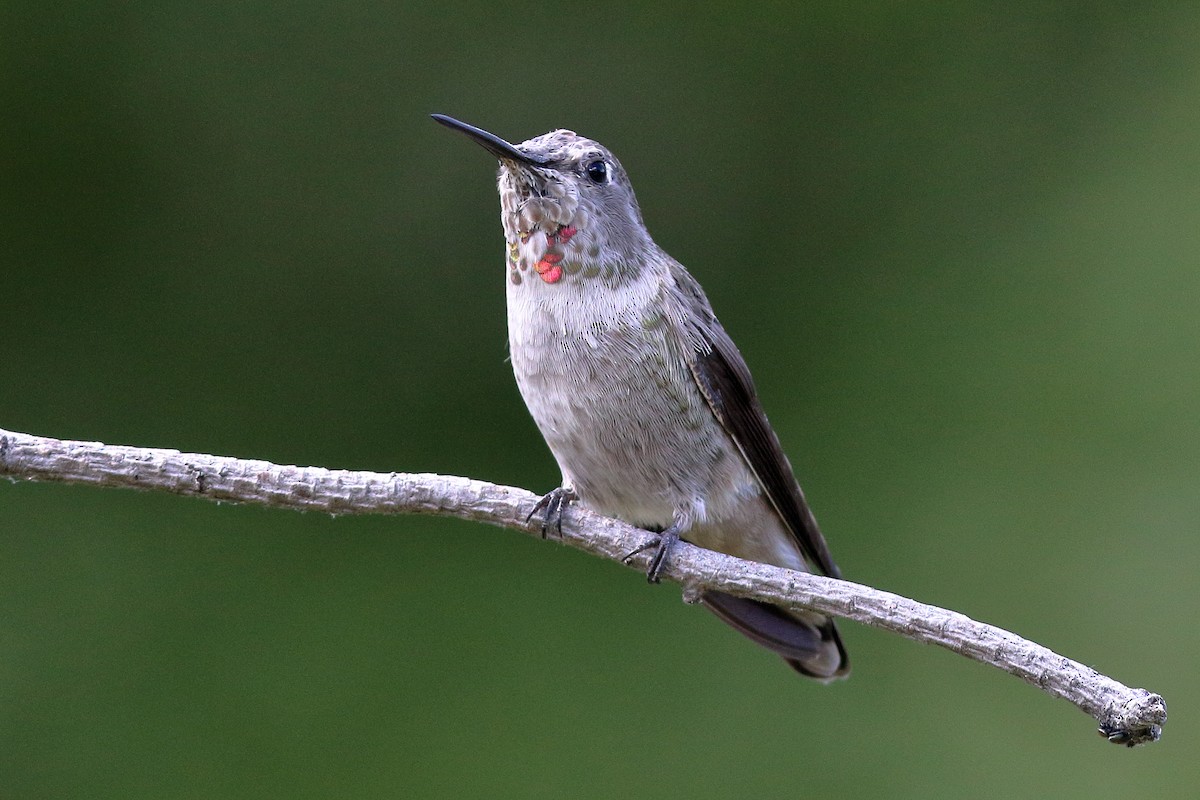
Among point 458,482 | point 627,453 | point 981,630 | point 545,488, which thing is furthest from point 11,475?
point 545,488

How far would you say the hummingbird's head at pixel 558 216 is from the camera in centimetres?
186

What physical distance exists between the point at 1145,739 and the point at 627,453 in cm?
88

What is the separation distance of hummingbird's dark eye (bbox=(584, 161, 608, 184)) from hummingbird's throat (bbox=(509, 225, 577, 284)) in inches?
→ 5.7

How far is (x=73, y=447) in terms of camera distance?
144cm

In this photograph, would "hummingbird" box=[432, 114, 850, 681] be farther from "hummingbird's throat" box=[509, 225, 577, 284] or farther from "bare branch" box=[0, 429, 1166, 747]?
"bare branch" box=[0, 429, 1166, 747]

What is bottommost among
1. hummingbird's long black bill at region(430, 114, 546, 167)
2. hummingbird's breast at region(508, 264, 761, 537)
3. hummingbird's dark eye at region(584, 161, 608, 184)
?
hummingbird's breast at region(508, 264, 761, 537)

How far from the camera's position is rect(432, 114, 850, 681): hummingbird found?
182 centimetres

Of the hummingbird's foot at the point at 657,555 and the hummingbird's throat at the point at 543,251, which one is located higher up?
the hummingbird's throat at the point at 543,251

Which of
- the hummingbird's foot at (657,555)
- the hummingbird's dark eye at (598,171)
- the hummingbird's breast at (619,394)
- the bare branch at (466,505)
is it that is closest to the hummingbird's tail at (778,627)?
the hummingbird's breast at (619,394)

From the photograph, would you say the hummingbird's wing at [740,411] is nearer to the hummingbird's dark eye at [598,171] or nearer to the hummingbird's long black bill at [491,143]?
the hummingbird's dark eye at [598,171]

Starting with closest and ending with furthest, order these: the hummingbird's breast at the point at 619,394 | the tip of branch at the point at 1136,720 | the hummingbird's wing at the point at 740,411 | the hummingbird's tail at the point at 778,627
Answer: the tip of branch at the point at 1136,720, the hummingbird's breast at the point at 619,394, the hummingbird's wing at the point at 740,411, the hummingbird's tail at the point at 778,627

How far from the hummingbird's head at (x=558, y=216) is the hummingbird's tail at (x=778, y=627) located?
731 mm

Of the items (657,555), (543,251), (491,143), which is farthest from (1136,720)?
(491,143)

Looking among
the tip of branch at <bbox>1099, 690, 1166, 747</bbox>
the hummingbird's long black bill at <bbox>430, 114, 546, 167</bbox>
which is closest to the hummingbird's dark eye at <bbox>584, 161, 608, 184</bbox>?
the hummingbird's long black bill at <bbox>430, 114, 546, 167</bbox>
